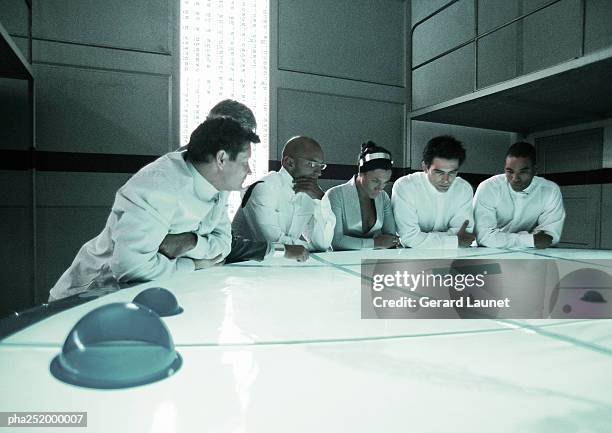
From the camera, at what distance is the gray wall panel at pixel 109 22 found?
316cm

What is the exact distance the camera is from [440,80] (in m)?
4.37

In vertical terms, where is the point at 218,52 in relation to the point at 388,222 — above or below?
above

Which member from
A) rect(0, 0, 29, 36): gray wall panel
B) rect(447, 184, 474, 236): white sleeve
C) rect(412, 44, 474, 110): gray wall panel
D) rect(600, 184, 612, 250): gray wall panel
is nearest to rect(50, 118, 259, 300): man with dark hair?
rect(447, 184, 474, 236): white sleeve

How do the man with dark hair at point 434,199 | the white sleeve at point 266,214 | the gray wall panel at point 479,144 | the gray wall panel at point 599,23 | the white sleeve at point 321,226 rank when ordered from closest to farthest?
the white sleeve at point 266,214, the white sleeve at point 321,226, the man with dark hair at point 434,199, the gray wall panel at point 599,23, the gray wall panel at point 479,144

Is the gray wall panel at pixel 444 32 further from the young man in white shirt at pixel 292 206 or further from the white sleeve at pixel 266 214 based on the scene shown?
the white sleeve at pixel 266 214

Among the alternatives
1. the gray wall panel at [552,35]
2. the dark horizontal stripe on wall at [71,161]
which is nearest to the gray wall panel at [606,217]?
the gray wall panel at [552,35]

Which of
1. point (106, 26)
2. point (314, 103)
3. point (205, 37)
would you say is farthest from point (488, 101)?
point (106, 26)

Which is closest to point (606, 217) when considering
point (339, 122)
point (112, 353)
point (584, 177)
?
point (584, 177)

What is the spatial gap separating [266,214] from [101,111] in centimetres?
222

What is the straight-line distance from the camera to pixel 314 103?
395 cm

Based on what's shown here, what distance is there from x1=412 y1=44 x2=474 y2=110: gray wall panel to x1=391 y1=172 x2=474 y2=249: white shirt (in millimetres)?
2238

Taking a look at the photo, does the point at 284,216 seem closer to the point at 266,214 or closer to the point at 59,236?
the point at 266,214

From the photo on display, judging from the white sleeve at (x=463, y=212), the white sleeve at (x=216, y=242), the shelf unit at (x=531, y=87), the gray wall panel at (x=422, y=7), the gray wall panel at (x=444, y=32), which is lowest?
the white sleeve at (x=216, y=242)

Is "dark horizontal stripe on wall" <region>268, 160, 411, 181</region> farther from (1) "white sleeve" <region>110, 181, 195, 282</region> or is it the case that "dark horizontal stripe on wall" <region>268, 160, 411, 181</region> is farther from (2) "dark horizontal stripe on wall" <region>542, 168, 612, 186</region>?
(1) "white sleeve" <region>110, 181, 195, 282</region>
